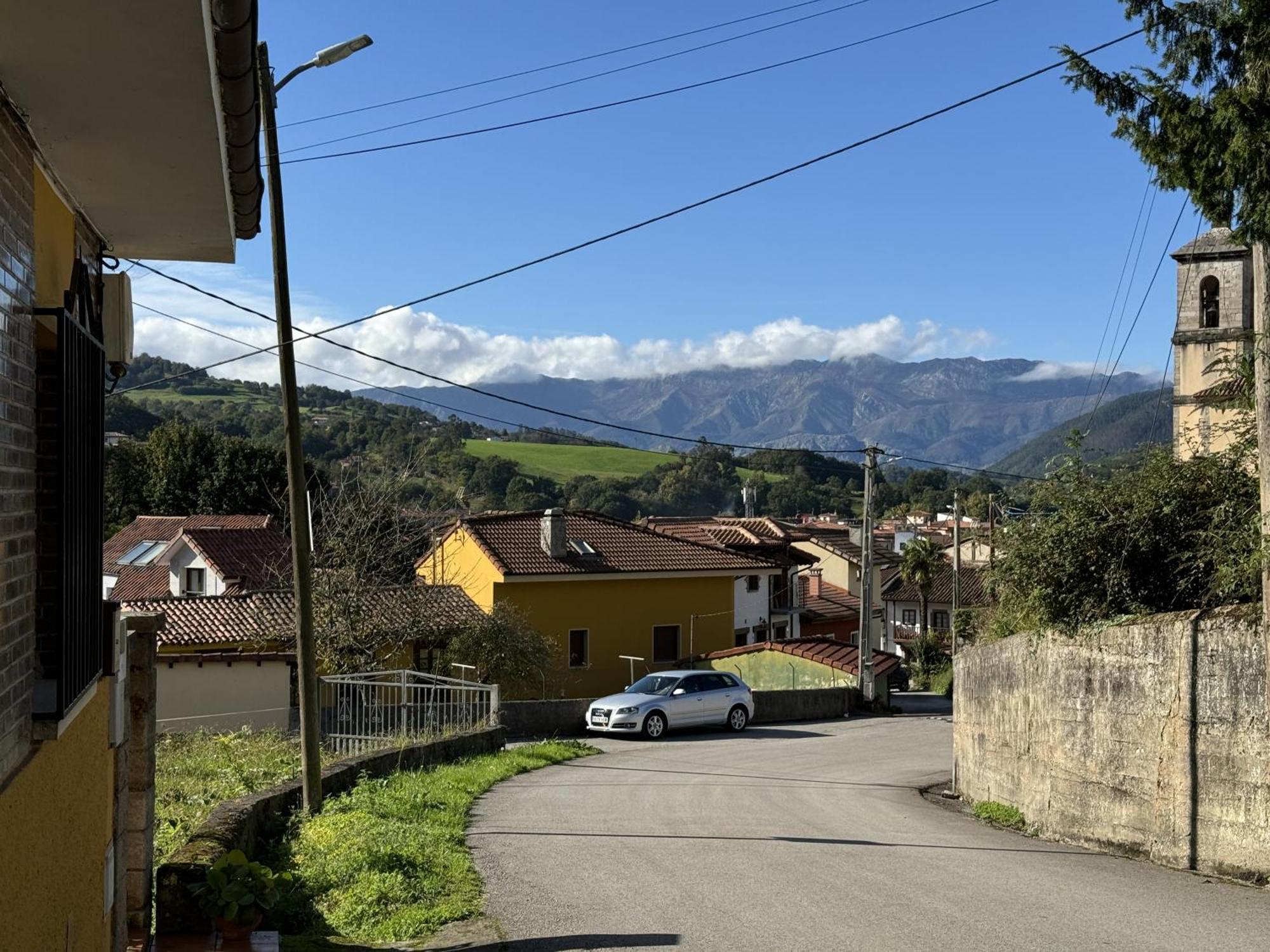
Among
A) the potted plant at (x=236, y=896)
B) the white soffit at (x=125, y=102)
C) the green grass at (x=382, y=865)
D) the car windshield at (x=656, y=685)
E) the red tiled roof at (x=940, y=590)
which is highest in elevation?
the white soffit at (x=125, y=102)

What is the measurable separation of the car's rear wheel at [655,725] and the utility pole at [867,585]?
9.47m

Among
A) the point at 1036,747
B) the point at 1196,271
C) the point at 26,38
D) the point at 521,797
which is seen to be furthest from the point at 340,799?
the point at 1196,271

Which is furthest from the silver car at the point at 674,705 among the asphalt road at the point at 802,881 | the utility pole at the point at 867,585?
the asphalt road at the point at 802,881

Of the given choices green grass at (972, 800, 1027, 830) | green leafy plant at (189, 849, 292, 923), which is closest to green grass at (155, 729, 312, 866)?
green leafy plant at (189, 849, 292, 923)

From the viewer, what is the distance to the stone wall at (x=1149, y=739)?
423 inches

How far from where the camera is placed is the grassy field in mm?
126750

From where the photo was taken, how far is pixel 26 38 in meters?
3.56

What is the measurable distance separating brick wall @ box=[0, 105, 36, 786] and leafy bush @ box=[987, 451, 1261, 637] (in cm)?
1092

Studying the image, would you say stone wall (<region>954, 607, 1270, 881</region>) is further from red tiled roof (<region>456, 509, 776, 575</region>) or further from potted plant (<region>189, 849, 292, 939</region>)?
red tiled roof (<region>456, 509, 776, 575</region>)

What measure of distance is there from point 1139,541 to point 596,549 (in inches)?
1092

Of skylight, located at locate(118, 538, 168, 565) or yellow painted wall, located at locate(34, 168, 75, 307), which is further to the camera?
skylight, located at locate(118, 538, 168, 565)

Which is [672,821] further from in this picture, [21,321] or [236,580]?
[236,580]

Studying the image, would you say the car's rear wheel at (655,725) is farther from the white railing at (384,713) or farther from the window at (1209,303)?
the window at (1209,303)

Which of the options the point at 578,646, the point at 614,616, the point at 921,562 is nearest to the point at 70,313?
the point at 578,646
